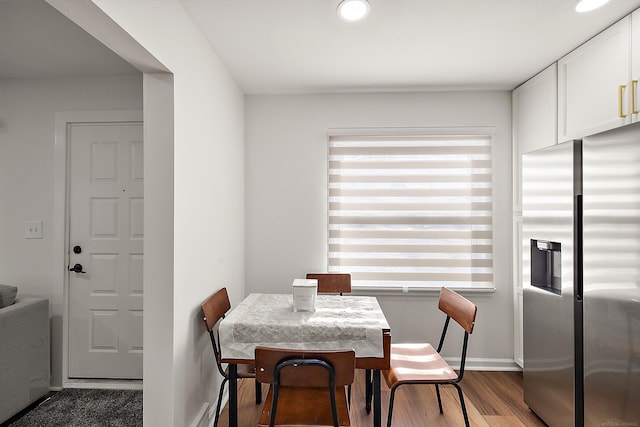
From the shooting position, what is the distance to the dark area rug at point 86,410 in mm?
2428

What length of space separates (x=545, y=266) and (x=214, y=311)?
2174 mm

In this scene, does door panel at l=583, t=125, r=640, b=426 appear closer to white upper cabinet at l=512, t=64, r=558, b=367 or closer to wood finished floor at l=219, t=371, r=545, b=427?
wood finished floor at l=219, t=371, r=545, b=427

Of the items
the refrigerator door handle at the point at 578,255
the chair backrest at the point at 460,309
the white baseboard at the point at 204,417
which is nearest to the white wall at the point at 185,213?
the white baseboard at the point at 204,417

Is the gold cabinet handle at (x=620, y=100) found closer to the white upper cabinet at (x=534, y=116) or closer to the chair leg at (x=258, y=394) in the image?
the white upper cabinet at (x=534, y=116)

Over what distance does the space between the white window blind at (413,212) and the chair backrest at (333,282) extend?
0.24 metres

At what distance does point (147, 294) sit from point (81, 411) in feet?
4.68

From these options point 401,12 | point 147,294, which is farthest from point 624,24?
point 147,294

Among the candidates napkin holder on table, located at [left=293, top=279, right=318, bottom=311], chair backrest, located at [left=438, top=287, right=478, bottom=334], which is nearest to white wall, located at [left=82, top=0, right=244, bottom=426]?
napkin holder on table, located at [left=293, top=279, right=318, bottom=311]

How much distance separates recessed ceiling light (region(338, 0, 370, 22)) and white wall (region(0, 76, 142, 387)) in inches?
71.5

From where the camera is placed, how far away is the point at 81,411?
256 cm

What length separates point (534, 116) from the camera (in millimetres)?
2947

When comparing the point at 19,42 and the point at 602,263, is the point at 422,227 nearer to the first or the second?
the point at 602,263

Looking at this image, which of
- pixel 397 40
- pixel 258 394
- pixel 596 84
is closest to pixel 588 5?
pixel 596 84

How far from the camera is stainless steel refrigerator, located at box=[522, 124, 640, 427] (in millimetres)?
1676
